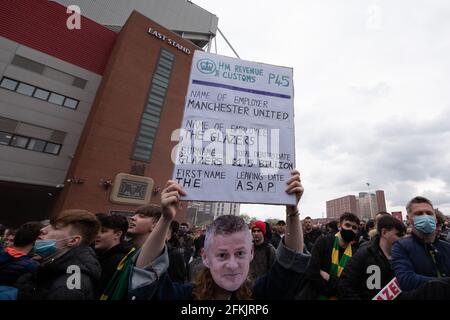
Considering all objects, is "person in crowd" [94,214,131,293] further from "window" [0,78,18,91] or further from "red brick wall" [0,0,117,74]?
"red brick wall" [0,0,117,74]

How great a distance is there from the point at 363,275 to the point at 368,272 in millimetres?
64

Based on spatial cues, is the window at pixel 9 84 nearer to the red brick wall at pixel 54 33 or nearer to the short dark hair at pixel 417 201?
the red brick wall at pixel 54 33

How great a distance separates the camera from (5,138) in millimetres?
19703

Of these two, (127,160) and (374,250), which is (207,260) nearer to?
(374,250)

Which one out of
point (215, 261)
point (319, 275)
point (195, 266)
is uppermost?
point (215, 261)

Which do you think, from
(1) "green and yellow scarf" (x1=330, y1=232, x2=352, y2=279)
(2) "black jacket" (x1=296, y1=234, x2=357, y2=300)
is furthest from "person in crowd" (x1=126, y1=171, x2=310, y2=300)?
(1) "green and yellow scarf" (x1=330, y1=232, x2=352, y2=279)

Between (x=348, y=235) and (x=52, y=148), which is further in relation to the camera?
(x=52, y=148)

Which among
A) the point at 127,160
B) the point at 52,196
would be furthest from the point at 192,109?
the point at 52,196

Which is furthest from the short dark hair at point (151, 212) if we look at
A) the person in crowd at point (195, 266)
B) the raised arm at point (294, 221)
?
the raised arm at point (294, 221)

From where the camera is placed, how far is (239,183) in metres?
1.89

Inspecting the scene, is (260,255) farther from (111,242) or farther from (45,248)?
(45,248)

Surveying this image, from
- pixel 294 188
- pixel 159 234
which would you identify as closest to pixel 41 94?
pixel 159 234

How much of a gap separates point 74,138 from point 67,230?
988 inches
